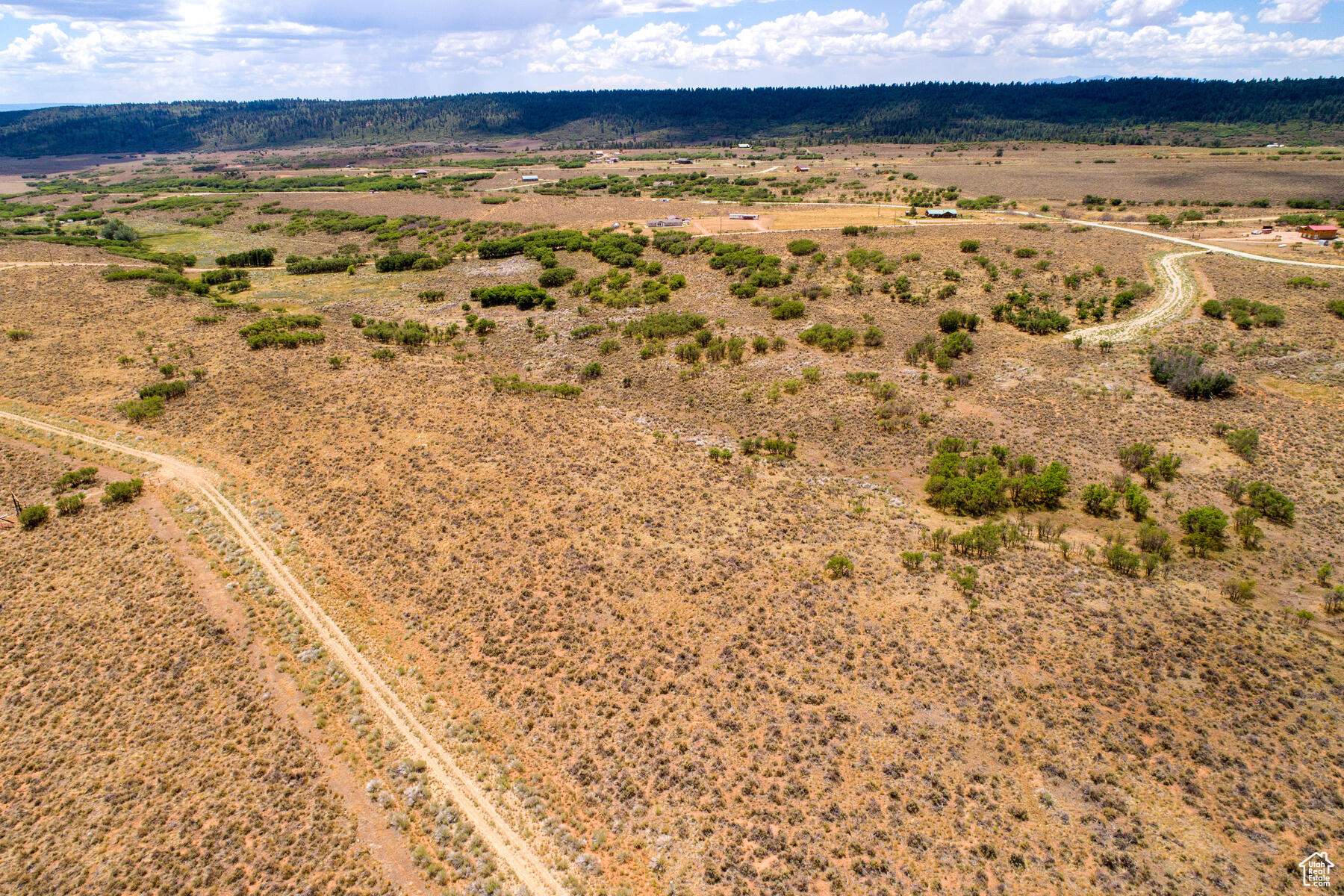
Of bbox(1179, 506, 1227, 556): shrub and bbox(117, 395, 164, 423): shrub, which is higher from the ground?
bbox(117, 395, 164, 423): shrub

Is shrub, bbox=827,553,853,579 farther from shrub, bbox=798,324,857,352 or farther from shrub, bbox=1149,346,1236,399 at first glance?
shrub, bbox=1149,346,1236,399

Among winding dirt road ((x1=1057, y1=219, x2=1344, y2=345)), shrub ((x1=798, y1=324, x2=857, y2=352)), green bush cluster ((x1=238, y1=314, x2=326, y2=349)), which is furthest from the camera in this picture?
green bush cluster ((x1=238, y1=314, x2=326, y2=349))

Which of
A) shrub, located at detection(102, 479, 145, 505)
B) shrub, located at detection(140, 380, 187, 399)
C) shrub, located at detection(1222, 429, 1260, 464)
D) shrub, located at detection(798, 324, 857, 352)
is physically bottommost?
shrub, located at detection(102, 479, 145, 505)

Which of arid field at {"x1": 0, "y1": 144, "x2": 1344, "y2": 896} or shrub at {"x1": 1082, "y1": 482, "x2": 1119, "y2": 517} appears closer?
arid field at {"x1": 0, "y1": 144, "x2": 1344, "y2": 896}

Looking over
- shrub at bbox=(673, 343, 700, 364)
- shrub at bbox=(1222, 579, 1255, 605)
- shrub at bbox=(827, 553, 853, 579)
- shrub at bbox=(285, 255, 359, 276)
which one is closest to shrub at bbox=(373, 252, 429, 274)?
shrub at bbox=(285, 255, 359, 276)

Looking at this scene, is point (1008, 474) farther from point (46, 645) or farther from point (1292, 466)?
point (46, 645)

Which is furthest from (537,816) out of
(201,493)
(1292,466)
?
(1292,466)

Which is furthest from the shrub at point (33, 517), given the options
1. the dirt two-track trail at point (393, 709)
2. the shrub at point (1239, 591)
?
the shrub at point (1239, 591)

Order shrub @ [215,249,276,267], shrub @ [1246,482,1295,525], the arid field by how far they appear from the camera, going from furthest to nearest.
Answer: shrub @ [215,249,276,267] → shrub @ [1246,482,1295,525] → the arid field
